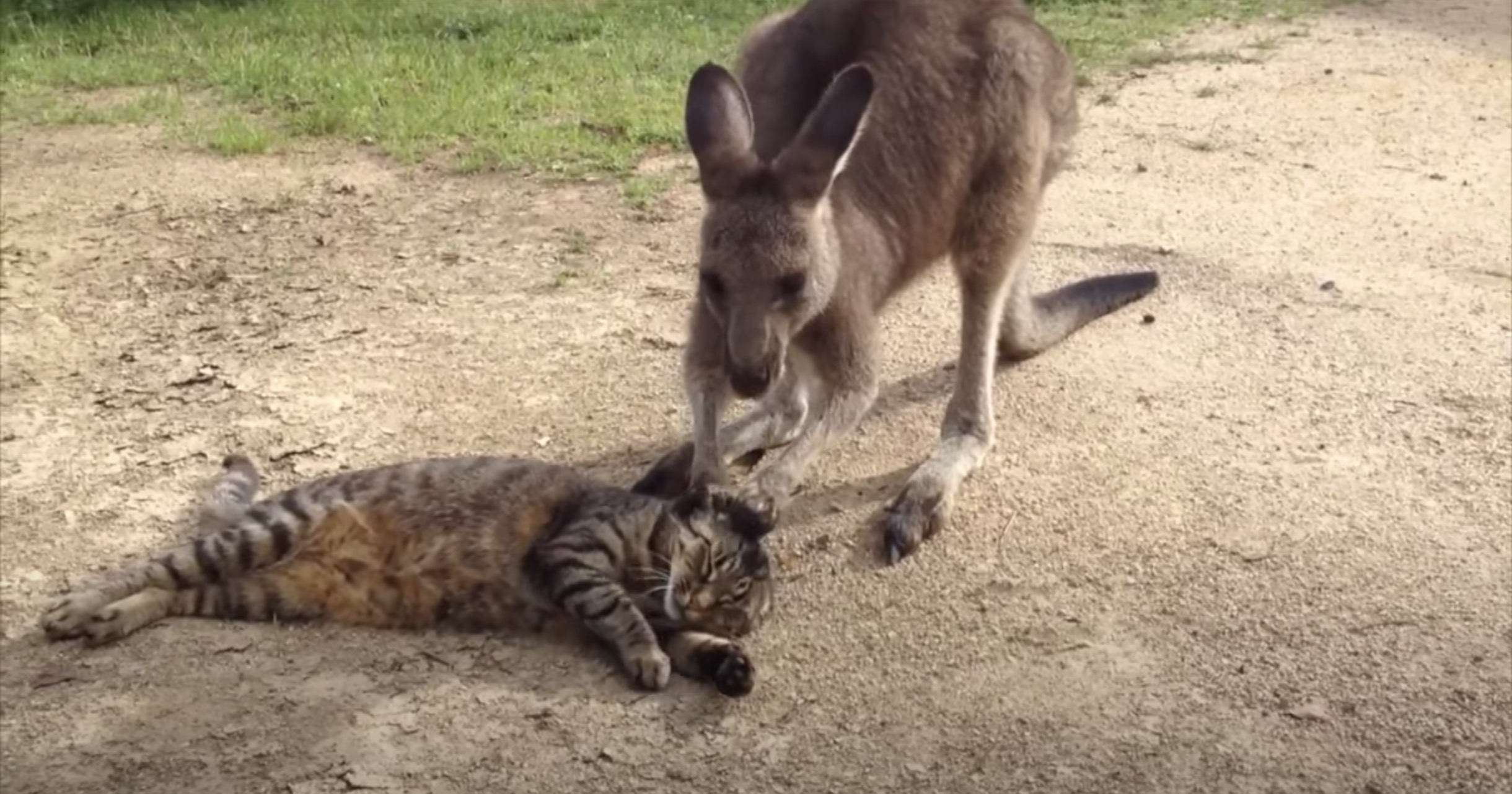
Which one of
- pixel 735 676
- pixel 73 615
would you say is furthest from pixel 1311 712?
pixel 73 615

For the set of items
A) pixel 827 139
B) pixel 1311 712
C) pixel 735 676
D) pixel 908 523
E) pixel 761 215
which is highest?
pixel 827 139

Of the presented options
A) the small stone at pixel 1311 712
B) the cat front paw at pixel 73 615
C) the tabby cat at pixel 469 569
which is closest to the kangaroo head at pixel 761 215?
the tabby cat at pixel 469 569

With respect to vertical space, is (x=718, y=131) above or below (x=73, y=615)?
above

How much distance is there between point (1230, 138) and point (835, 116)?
12.9 feet

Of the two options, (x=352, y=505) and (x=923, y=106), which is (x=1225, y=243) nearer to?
(x=923, y=106)

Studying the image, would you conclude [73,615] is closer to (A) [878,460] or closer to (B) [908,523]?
(B) [908,523]

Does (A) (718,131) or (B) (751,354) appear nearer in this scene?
(B) (751,354)

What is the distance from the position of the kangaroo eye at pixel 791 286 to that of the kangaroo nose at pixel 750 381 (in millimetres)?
217

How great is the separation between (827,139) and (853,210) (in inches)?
16.5

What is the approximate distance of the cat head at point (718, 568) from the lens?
3684mm

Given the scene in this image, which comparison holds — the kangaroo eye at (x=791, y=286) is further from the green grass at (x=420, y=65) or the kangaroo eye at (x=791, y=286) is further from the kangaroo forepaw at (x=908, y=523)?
the green grass at (x=420, y=65)

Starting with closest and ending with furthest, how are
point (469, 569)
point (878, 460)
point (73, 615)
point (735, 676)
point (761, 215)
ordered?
point (735, 676) → point (73, 615) → point (469, 569) → point (761, 215) → point (878, 460)

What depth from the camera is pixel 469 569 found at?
376 centimetres

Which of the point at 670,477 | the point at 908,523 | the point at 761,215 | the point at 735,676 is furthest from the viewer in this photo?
the point at 670,477
